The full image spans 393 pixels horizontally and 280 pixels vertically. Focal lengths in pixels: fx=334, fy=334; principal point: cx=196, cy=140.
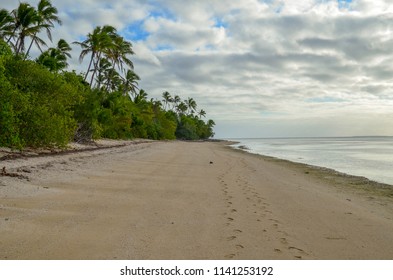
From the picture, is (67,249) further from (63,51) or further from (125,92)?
(125,92)

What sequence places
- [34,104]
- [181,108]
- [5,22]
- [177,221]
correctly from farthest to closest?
[181,108] < [5,22] < [34,104] < [177,221]

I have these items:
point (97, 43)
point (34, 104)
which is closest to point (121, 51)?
point (97, 43)

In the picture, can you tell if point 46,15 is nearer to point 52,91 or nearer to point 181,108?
point 52,91

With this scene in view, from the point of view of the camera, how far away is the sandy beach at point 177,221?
389cm

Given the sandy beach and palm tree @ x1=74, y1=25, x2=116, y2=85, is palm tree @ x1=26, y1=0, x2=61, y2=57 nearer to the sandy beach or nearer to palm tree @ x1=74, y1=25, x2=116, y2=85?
palm tree @ x1=74, y1=25, x2=116, y2=85

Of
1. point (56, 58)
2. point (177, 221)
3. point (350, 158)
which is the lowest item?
point (177, 221)

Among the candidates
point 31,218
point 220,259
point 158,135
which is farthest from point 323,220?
point 158,135

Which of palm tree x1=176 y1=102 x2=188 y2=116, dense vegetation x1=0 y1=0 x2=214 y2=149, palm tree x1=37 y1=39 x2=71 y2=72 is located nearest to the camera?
dense vegetation x1=0 y1=0 x2=214 y2=149

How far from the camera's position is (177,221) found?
16.9 ft

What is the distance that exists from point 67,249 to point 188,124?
288 ft

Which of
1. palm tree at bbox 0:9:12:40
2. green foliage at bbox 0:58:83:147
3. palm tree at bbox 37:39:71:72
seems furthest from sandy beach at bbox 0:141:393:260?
palm tree at bbox 0:9:12:40

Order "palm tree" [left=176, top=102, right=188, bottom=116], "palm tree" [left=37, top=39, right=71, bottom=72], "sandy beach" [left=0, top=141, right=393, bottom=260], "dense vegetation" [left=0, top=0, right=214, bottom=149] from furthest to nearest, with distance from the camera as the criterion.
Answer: "palm tree" [left=176, top=102, right=188, bottom=116]
"palm tree" [left=37, top=39, right=71, bottom=72]
"dense vegetation" [left=0, top=0, right=214, bottom=149]
"sandy beach" [left=0, top=141, right=393, bottom=260]

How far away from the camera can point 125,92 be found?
48.5 metres

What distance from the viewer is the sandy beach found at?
3.89 meters
